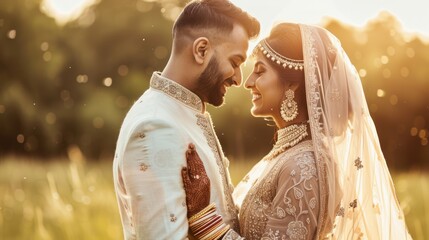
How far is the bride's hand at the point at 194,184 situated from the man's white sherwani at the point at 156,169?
28 mm

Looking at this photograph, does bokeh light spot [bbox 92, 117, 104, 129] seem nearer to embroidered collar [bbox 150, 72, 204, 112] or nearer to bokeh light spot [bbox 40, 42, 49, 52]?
bokeh light spot [bbox 40, 42, 49, 52]

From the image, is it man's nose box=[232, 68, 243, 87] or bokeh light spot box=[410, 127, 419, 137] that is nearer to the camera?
man's nose box=[232, 68, 243, 87]

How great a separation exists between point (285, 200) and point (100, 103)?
1099 centimetres

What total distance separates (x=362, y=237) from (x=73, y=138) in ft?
34.8

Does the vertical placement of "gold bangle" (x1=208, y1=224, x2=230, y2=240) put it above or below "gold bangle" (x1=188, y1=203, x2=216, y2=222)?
below

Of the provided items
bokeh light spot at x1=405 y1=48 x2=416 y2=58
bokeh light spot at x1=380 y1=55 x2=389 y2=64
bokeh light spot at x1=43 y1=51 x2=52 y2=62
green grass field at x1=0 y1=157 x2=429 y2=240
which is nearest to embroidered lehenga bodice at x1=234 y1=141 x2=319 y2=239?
green grass field at x1=0 y1=157 x2=429 y2=240

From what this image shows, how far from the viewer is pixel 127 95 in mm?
14406

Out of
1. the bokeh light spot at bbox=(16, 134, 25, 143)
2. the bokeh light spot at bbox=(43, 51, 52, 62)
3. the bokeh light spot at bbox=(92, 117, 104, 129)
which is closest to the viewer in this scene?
the bokeh light spot at bbox=(16, 134, 25, 143)

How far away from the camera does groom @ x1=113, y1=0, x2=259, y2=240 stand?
10.1 ft

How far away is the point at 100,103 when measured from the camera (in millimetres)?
14000

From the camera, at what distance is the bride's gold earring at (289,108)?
12.1 ft

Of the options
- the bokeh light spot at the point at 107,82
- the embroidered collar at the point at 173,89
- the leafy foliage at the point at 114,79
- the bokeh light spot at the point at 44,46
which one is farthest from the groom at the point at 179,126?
the bokeh light spot at the point at 44,46

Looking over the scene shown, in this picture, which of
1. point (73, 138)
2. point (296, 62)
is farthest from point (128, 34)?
point (296, 62)

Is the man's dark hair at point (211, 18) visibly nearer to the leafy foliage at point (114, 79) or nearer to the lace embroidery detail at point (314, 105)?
the lace embroidery detail at point (314, 105)
